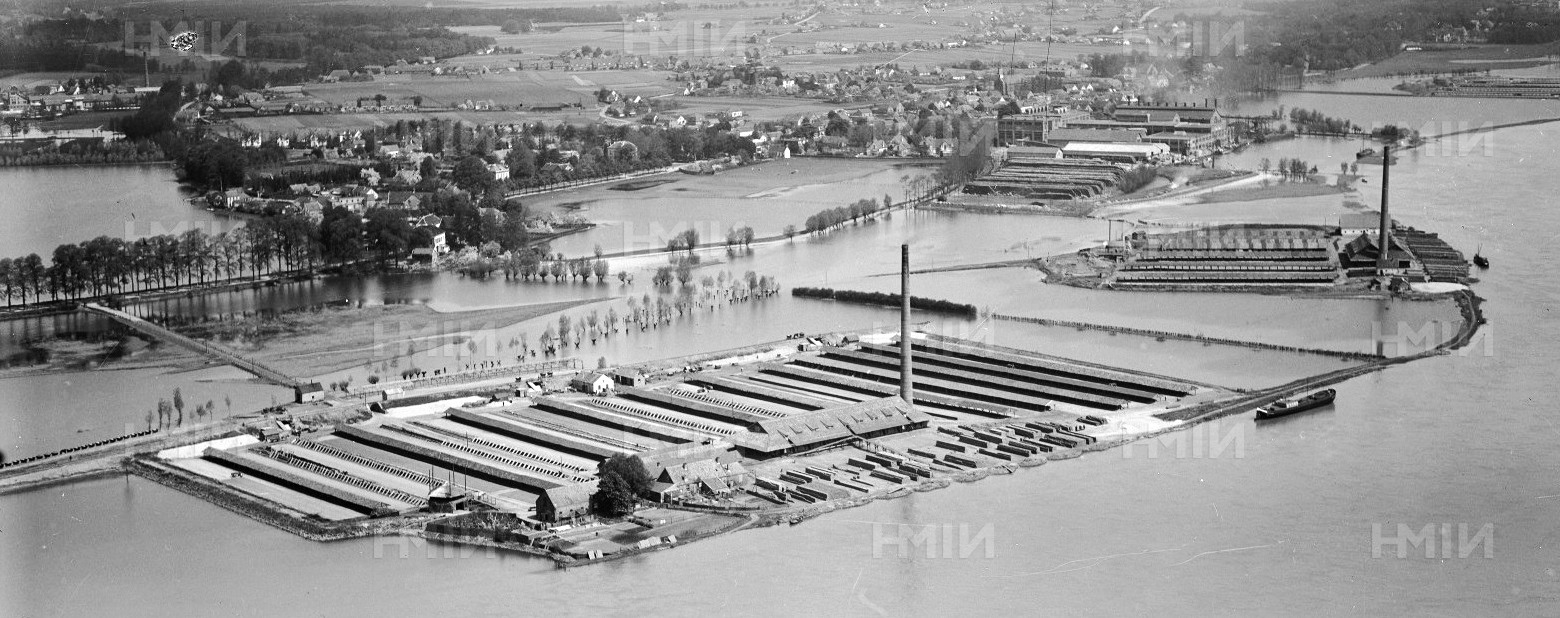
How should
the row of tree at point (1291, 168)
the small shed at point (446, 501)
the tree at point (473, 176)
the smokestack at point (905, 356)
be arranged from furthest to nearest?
the row of tree at point (1291, 168), the tree at point (473, 176), the smokestack at point (905, 356), the small shed at point (446, 501)

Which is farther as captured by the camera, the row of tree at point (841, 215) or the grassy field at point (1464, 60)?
the grassy field at point (1464, 60)

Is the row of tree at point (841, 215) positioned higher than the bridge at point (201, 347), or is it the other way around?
the row of tree at point (841, 215)

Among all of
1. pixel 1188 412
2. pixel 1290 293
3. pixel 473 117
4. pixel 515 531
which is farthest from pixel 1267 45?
pixel 515 531

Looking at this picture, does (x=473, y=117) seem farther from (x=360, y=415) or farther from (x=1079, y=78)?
(x=360, y=415)

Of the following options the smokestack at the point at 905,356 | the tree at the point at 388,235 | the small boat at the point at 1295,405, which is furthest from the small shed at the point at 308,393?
the tree at the point at 388,235

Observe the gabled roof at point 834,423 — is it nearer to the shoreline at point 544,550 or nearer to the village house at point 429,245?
the shoreline at point 544,550

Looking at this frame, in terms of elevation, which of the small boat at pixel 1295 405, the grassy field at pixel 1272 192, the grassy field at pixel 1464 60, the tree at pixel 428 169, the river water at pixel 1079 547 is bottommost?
the river water at pixel 1079 547

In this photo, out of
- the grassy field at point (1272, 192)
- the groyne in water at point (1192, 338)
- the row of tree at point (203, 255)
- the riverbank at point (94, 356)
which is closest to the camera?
the groyne in water at point (1192, 338)

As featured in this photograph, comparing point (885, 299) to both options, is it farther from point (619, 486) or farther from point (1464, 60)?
point (1464, 60)
